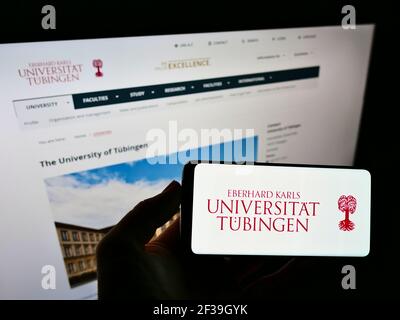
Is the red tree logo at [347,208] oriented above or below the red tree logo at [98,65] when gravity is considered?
below

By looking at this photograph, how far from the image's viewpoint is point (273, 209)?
41 cm

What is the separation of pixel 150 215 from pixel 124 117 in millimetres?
143

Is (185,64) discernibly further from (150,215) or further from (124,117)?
(150,215)

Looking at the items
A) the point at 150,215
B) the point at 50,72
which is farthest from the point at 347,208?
the point at 50,72

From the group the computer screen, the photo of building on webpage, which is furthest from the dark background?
the photo of building on webpage

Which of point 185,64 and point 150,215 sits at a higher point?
point 185,64

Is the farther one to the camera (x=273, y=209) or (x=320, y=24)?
(x=320, y=24)

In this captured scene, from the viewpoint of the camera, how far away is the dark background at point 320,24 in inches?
16.3

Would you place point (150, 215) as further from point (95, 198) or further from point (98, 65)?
point (98, 65)

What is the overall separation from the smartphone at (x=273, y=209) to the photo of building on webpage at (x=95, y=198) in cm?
11

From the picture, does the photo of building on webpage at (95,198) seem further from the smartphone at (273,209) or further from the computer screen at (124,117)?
the smartphone at (273,209)

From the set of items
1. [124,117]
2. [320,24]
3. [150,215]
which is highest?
[320,24]

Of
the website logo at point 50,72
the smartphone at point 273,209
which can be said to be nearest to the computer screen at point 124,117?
the website logo at point 50,72
